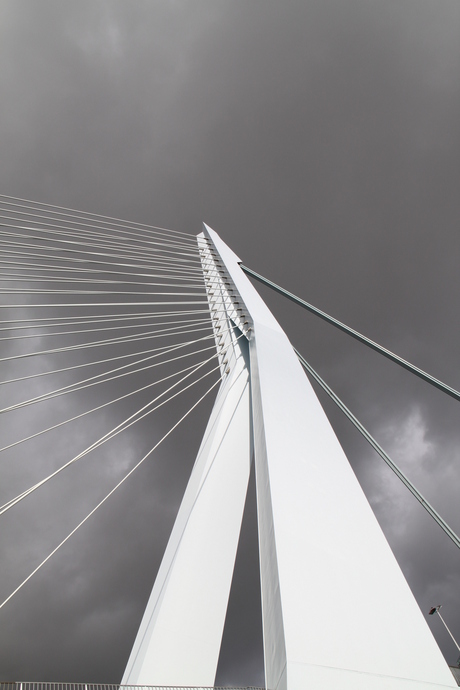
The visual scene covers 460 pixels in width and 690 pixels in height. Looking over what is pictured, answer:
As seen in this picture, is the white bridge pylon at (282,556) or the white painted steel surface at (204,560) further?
the white painted steel surface at (204,560)

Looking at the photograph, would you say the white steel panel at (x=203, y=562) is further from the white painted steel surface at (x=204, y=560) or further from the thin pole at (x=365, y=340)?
the thin pole at (x=365, y=340)

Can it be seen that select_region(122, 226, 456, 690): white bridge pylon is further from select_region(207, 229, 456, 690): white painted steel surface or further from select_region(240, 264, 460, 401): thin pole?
select_region(240, 264, 460, 401): thin pole

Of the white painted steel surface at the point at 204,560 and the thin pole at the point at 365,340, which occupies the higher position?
the thin pole at the point at 365,340

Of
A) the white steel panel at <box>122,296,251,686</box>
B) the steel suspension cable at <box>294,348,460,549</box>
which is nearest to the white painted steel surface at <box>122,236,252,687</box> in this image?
the white steel panel at <box>122,296,251,686</box>

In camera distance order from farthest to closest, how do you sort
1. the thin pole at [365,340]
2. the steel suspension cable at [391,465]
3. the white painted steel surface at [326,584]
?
the thin pole at [365,340] < the steel suspension cable at [391,465] < the white painted steel surface at [326,584]

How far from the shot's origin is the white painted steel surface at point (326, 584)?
9.20 ft

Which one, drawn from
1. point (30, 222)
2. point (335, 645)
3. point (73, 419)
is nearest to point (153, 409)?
point (73, 419)

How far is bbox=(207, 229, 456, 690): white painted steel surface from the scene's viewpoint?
9.20 ft

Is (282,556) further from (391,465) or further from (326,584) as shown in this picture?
(391,465)

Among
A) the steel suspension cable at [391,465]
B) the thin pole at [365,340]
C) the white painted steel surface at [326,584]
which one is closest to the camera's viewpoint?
the white painted steel surface at [326,584]

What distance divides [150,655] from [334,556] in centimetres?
283

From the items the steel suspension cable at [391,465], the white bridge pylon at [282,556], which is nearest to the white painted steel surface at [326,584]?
the white bridge pylon at [282,556]

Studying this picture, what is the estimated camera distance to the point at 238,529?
628cm

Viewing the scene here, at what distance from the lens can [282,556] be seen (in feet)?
10.6
